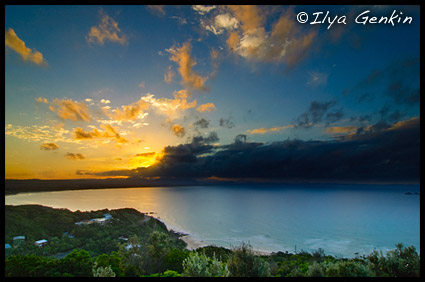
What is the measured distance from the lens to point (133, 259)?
21438 mm

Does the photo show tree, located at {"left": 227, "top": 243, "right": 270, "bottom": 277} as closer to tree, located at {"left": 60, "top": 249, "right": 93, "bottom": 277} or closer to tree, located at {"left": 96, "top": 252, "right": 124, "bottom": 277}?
tree, located at {"left": 96, "top": 252, "right": 124, "bottom": 277}

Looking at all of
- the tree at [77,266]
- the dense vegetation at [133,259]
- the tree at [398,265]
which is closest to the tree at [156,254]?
the dense vegetation at [133,259]

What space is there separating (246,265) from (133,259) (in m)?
14.1

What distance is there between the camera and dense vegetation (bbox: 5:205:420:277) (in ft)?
38.2

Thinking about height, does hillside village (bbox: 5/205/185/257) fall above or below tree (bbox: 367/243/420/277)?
below

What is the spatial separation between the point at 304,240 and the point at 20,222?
203ft

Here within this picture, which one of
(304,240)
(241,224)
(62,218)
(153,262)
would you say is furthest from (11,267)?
(241,224)

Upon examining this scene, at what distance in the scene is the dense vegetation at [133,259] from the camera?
459 inches

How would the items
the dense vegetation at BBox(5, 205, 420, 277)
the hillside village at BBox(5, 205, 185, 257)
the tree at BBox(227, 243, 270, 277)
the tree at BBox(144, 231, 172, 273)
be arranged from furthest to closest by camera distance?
1. the hillside village at BBox(5, 205, 185, 257)
2. the tree at BBox(144, 231, 172, 273)
3. the tree at BBox(227, 243, 270, 277)
4. the dense vegetation at BBox(5, 205, 420, 277)

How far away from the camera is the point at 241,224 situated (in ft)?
234

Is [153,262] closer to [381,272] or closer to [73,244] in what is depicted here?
[381,272]

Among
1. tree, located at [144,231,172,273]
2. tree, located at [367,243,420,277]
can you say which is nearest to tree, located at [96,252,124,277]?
tree, located at [144,231,172,273]

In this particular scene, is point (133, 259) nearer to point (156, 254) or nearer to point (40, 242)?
point (156, 254)

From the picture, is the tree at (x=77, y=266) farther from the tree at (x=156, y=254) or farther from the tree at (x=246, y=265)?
the tree at (x=246, y=265)
